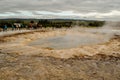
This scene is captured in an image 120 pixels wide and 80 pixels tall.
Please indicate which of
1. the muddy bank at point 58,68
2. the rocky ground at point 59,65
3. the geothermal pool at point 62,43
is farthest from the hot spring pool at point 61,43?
the muddy bank at point 58,68

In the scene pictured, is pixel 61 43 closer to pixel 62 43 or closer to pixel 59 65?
pixel 62 43

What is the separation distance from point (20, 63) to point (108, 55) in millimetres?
5097

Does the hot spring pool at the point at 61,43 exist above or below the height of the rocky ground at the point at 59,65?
below

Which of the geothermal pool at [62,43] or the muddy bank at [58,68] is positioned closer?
the muddy bank at [58,68]

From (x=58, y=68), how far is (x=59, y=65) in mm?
568

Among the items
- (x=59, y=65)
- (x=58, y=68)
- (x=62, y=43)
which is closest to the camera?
(x=58, y=68)

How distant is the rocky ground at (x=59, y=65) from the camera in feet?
30.6

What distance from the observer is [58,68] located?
10.5 meters

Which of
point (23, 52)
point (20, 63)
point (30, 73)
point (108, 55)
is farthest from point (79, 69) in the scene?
point (23, 52)

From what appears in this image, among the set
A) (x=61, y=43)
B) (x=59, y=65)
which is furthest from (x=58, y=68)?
(x=61, y=43)

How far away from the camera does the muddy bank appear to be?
9273 millimetres

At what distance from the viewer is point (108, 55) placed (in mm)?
13656

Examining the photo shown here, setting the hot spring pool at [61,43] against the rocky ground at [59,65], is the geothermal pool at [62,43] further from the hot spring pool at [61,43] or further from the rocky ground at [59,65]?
the rocky ground at [59,65]

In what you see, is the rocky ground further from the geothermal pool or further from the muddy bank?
the geothermal pool
